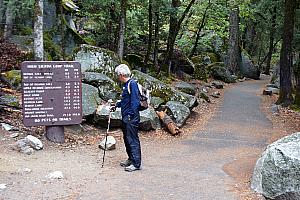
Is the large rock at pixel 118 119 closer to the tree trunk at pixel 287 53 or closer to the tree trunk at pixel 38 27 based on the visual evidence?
the tree trunk at pixel 38 27

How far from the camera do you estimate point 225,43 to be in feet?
103

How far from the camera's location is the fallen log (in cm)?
1089

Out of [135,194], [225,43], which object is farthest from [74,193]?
[225,43]

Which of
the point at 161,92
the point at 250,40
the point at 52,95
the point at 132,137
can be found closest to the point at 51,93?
the point at 52,95

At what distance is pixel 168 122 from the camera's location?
1110 cm

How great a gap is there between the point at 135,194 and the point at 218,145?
14.7 feet

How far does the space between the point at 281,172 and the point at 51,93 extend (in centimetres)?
512

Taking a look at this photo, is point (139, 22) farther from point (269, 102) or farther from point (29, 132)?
point (29, 132)

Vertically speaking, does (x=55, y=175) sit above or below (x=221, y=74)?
below

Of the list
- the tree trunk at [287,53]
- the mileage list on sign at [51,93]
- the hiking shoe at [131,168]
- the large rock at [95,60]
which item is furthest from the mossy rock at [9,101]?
the tree trunk at [287,53]

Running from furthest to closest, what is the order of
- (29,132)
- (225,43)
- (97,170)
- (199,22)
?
(225,43) < (199,22) < (29,132) < (97,170)

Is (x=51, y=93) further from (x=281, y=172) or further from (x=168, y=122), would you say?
(x=281, y=172)

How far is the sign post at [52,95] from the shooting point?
27.6 feet

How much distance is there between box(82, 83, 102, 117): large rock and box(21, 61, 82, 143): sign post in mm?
1351
